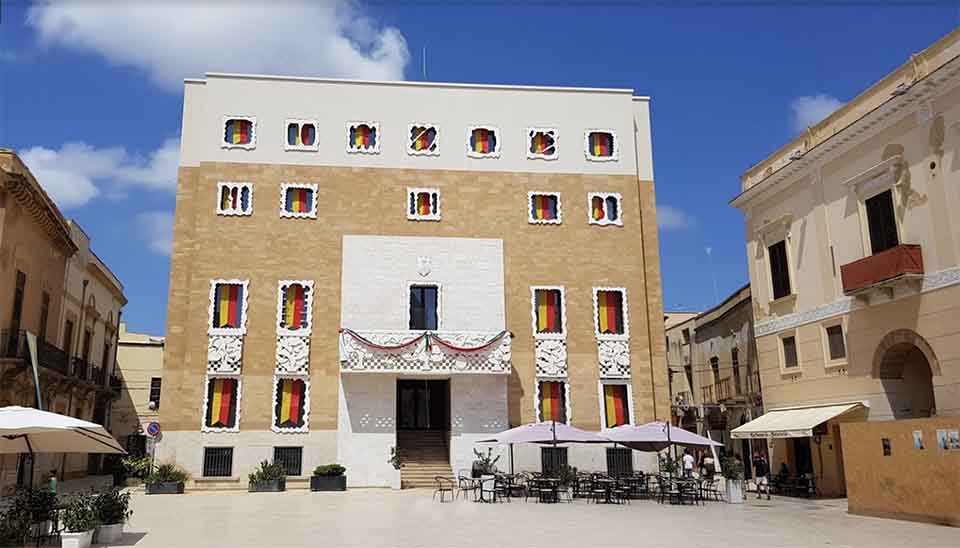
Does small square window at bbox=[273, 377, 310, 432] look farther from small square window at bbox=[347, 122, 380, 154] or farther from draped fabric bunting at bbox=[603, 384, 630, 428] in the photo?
draped fabric bunting at bbox=[603, 384, 630, 428]

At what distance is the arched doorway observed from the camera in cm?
2252

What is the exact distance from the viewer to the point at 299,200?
104 feet

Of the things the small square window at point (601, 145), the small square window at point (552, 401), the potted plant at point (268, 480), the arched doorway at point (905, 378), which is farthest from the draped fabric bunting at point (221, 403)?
the arched doorway at point (905, 378)

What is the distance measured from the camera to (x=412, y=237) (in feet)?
105

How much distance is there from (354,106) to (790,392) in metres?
20.5

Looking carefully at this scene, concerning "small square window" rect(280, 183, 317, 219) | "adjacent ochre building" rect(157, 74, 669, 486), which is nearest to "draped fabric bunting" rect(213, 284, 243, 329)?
"adjacent ochre building" rect(157, 74, 669, 486)

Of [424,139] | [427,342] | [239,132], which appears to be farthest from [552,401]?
[239,132]

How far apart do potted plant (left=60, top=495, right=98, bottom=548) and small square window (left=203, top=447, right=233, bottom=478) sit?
48.0 feet

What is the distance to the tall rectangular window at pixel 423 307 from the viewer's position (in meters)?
31.2

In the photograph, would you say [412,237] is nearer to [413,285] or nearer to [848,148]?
[413,285]

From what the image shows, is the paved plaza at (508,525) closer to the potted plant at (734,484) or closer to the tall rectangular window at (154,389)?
the potted plant at (734,484)

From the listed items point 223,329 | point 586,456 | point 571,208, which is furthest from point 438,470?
point 571,208

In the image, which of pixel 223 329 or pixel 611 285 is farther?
pixel 611 285

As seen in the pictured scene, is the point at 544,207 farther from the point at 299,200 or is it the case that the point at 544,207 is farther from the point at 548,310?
the point at 299,200
